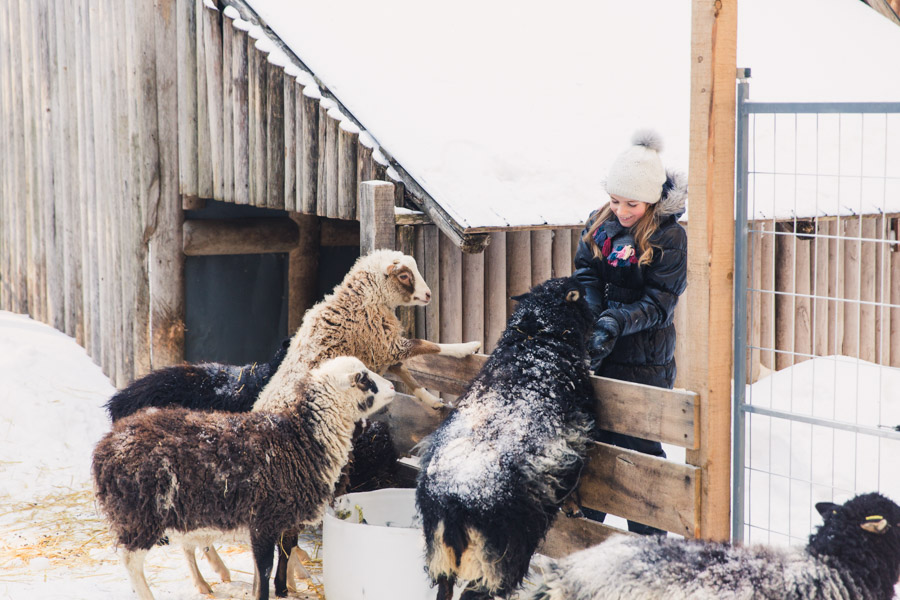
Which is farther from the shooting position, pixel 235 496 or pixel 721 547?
pixel 235 496

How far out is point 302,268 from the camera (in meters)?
8.80

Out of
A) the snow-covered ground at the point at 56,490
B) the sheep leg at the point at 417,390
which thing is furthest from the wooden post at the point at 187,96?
the sheep leg at the point at 417,390

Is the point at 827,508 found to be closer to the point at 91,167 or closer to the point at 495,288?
the point at 495,288

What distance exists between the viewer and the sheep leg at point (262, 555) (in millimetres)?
4285

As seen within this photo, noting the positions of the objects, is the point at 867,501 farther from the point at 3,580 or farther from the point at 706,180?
the point at 3,580

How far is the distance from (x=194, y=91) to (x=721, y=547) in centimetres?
602

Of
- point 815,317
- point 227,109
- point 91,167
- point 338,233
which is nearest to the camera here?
point 815,317

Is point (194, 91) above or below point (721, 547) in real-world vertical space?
above

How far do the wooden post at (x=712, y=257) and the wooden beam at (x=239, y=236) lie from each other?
17.4ft

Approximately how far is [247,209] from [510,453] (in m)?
5.68

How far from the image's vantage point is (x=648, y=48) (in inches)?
368

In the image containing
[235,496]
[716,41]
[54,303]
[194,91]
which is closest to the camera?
[716,41]

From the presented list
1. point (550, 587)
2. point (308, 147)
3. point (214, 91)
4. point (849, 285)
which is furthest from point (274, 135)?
point (849, 285)

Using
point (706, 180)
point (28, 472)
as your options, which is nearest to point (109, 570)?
point (28, 472)
